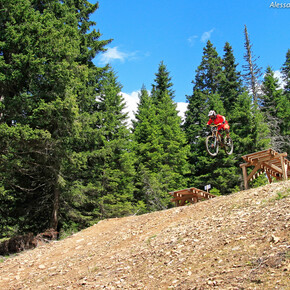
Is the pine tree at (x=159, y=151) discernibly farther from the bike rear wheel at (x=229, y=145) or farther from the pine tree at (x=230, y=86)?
the bike rear wheel at (x=229, y=145)

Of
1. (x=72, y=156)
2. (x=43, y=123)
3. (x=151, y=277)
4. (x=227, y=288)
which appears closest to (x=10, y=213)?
(x=72, y=156)

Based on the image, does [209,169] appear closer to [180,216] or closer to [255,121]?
[255,121]

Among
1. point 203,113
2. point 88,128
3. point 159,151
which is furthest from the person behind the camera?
point 203,113

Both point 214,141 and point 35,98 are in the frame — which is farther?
point 35,98

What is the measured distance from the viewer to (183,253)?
7.39 metres

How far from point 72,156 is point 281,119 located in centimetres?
2713

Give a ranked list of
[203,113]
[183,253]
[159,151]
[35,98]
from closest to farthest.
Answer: [183,253], [35,98], [159,151], [203,113]

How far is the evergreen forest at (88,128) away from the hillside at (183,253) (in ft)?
18.3

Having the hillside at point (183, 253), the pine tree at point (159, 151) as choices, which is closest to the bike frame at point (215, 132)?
the hillside at point (183, 253)

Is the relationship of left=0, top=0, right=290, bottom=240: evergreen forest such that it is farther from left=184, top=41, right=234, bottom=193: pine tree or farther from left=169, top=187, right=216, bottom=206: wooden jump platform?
left=169, top=187, right=216, bottom=206: wooden jump platform

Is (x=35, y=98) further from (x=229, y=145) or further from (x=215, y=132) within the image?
(x=229, y=145)

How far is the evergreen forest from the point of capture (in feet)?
48.8

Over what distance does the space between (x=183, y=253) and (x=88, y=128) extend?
40.2ft

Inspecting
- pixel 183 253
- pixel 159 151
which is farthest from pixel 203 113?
pixel 183 253
